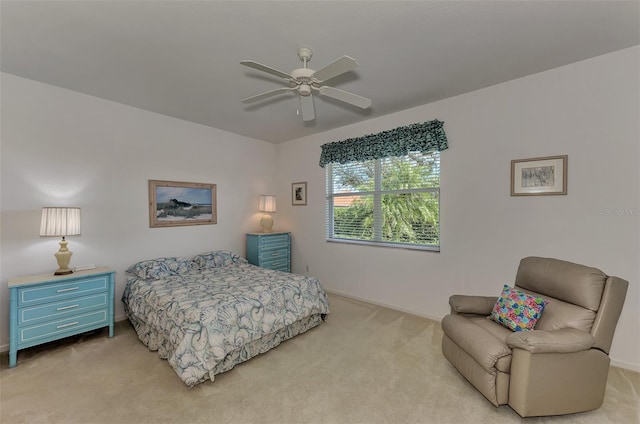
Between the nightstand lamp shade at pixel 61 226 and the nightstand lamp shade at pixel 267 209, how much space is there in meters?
2.58

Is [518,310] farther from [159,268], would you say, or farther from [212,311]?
[159,268]

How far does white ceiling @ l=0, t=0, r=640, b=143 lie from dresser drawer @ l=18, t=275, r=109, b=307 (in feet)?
6.81

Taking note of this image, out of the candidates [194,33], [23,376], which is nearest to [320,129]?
[194,33]

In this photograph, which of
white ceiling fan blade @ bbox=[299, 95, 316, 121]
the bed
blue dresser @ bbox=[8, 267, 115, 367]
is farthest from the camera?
A: blue dresser @ bbox=[8, 267, 115, 367]

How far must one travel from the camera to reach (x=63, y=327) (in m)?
2.75

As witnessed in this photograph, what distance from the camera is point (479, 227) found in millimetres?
3199

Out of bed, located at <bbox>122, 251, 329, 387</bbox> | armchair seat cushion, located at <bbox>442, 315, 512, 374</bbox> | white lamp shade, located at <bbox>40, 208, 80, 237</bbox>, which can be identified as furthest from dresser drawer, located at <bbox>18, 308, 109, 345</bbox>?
armchair seat cushion, located at <bbox>442, 315, 512, 374</bbox>

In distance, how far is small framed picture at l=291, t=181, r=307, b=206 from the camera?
198 inches

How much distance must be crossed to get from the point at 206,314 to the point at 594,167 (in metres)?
3.66

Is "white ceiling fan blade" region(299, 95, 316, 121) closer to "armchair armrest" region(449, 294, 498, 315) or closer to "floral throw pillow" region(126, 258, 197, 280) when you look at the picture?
"armchair armrest" region(449, 294, 498, 315)

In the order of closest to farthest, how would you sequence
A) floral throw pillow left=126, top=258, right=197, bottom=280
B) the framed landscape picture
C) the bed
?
the bed < floral throw pillow left=126, top=258, right=197, bottom=280 < the framed landscape picture

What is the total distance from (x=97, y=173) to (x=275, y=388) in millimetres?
3188

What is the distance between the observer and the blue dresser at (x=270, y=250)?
4.72 m

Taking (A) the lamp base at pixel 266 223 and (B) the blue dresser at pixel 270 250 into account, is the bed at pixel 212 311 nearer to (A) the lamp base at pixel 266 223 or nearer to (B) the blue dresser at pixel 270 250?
(B) the blue dresser at pixel 270 250
